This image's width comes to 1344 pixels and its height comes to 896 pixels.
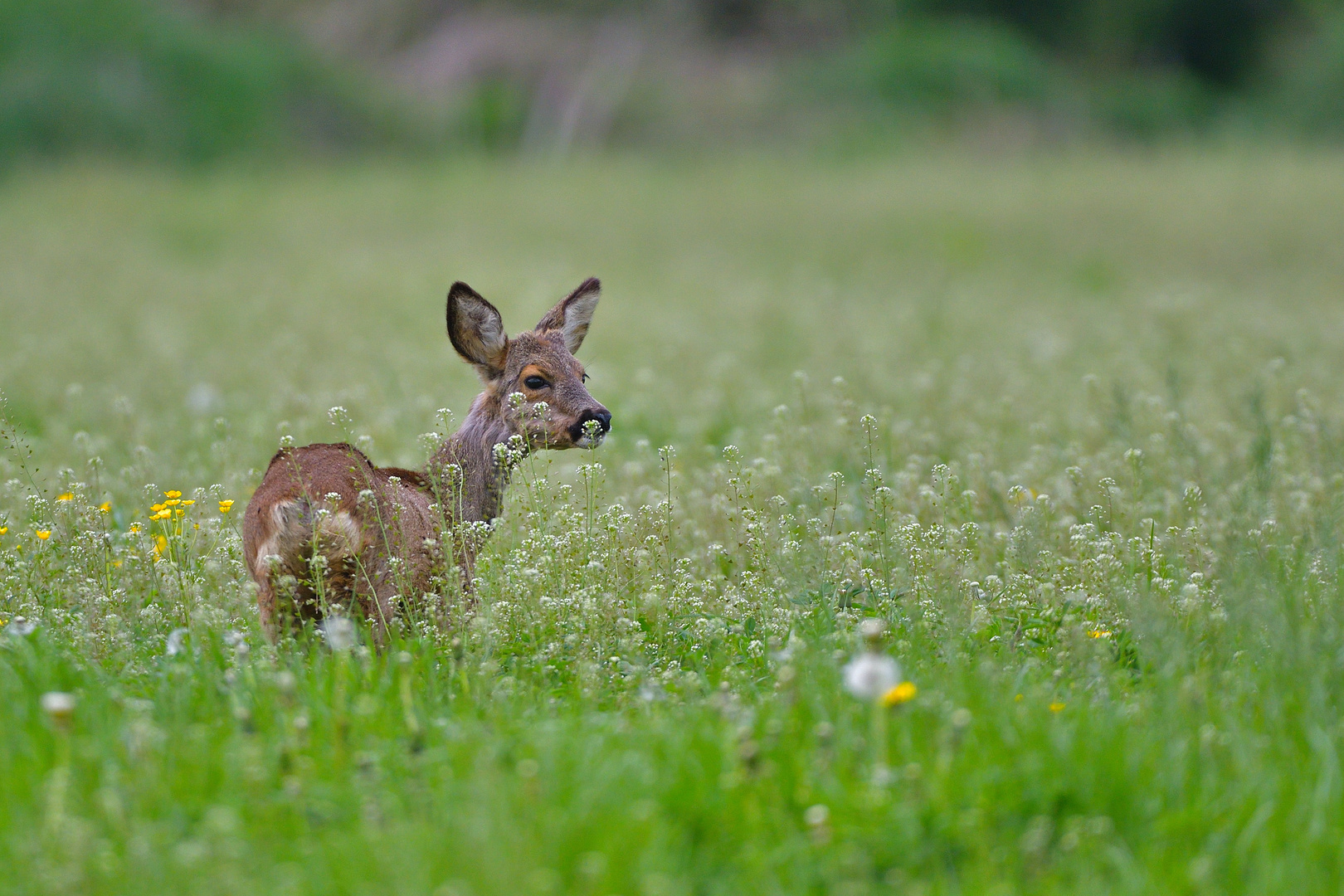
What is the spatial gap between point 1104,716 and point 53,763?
2.54m

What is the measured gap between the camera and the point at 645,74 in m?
33.3

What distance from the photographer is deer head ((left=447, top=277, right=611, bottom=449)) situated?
4.92 metres

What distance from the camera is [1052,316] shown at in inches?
532

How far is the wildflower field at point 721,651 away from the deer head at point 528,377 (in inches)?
8.3

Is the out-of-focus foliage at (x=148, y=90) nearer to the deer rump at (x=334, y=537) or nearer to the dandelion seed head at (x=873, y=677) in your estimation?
the deer rump at (x=334, y=537)

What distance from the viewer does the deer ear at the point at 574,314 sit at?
5.39 meters

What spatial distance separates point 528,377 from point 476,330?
259 mm

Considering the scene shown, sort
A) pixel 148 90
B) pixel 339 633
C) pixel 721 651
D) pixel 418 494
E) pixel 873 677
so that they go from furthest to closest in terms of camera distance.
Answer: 1. pixel 148 90
2. pixel 418 494
3. pixel 721 651
4. pixel 339 633
5. pixel 873 677

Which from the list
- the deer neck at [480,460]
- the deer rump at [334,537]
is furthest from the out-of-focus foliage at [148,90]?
the deer rump at [334,537]

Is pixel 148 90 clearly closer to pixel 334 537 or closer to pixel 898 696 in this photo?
pixel 334 537

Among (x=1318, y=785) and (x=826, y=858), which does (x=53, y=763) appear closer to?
(x=826, y=858)

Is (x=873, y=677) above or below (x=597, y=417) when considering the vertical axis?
below

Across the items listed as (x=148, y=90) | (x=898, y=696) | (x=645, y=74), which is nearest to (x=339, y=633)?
(x=898, y=696)

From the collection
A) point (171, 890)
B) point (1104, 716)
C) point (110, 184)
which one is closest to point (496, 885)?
point (171, 890)
